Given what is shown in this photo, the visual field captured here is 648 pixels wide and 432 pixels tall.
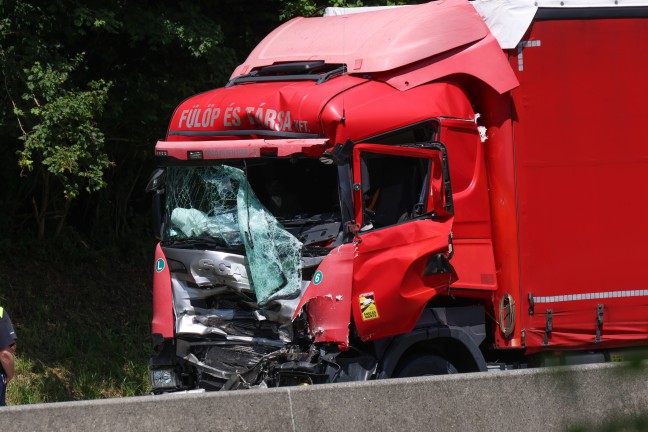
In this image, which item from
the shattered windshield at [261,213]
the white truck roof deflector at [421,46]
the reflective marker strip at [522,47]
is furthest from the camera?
the reflective marker strip at [522,47]

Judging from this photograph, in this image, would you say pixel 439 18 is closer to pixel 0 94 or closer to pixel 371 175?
pixel 371 175

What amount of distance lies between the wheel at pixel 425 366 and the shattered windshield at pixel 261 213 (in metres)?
1.10

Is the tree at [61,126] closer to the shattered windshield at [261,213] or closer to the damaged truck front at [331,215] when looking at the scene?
the damaged truck front at [331,215]

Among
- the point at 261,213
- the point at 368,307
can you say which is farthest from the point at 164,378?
the point at 368,307

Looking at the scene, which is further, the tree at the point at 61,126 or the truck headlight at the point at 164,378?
the tree at the point at 61,126

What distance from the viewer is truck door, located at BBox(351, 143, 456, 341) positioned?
7.11m

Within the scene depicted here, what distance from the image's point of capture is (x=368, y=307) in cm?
708

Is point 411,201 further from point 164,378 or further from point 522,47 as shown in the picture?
point 164,378

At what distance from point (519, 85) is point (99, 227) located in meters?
10.0

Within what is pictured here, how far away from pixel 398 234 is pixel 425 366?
1154 mm

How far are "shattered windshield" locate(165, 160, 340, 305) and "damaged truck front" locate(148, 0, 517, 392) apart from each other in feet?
0.04

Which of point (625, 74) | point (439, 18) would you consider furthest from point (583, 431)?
point (625, 74)

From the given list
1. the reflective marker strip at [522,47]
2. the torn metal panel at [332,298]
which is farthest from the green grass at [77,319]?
the reflective marker strip at [522,47]

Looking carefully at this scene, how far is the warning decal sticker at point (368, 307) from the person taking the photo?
7.06 metres
